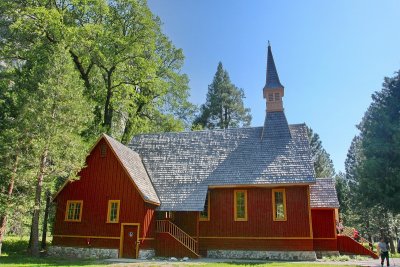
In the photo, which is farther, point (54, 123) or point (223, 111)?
point (223, 111)

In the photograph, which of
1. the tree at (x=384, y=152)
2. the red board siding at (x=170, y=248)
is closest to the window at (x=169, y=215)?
the red board siding at (x=170, y=248)

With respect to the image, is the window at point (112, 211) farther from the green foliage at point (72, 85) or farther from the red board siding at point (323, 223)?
the red board siding at point (323, 223)

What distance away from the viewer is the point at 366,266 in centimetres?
1599

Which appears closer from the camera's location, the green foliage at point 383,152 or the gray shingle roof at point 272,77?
the gray shingle roof at point 272,77

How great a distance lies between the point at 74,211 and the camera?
69.6ft

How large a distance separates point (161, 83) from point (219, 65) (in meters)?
23.0

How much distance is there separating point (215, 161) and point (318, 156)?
29.7 m

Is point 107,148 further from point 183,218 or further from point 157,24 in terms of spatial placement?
point 157,24

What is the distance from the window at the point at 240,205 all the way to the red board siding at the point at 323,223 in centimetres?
446

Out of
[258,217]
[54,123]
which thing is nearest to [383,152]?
[258,217]

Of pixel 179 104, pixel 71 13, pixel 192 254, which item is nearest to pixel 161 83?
pixel 179 104

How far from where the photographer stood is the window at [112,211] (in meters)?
20.3

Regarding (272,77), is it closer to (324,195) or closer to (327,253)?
(324,195)

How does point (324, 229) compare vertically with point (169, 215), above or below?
below
